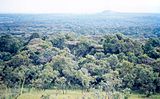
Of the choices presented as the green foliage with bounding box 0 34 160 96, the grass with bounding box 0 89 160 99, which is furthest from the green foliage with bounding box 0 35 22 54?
the grass with bounding box 0 89 160 99

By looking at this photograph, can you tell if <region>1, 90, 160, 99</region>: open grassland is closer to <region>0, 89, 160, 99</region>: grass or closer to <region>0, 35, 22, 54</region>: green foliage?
Answer: <region>0, 89, 160, 99</region>: grass

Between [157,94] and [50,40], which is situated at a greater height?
[50,40]

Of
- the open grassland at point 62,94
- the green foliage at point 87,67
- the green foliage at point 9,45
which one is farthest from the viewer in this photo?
the green foliage at point 9,45

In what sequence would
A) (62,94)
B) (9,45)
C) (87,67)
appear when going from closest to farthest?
(62,94) < (87,67) < (9,45)

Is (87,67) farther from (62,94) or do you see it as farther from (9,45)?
(9,45)

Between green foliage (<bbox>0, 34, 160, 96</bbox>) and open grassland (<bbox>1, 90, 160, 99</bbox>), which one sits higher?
green foliage (<bbox>0, 34, 160, 96</bbox>)

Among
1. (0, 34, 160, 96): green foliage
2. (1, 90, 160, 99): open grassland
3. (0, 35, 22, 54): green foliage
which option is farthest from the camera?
(0, 35, 22, 54): green foliage

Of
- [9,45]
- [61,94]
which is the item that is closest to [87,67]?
[61,94]

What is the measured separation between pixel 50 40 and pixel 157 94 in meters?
6.02

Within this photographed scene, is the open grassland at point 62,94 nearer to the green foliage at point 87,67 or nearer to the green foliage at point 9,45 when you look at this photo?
the green foliage at point 87,67

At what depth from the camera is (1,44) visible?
44.7 ft

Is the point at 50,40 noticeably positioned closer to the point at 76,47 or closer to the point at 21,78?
the point at 76,47

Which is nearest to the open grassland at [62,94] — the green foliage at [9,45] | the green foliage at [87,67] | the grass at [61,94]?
the grass at [61,94]

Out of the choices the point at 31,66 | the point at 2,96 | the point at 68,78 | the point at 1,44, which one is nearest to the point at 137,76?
the point at 68,78
